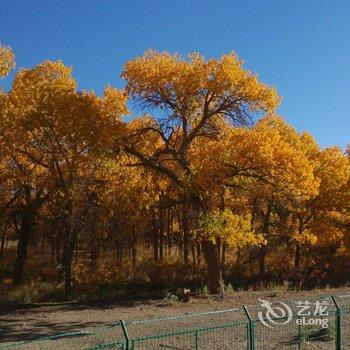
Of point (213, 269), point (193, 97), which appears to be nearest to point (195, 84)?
point (193, 97)

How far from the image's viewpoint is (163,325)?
16.1 meters

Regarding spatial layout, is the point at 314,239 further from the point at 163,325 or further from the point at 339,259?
the point at 163,325

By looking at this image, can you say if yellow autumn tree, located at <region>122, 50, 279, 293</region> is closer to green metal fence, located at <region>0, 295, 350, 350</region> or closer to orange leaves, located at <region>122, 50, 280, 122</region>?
orange leaves, located at <region>122, 50, 280, 122</region>

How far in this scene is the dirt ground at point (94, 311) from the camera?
639 inches

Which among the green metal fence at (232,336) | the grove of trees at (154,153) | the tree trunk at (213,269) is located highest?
the grove of trees at (154,153)

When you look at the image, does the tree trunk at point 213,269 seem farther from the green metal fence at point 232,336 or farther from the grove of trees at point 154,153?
the green metal fence at point 232,336

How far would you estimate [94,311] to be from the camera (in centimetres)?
1962

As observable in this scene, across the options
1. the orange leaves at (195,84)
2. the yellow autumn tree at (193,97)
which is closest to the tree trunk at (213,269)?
the yellow autumn tree at (193,97)

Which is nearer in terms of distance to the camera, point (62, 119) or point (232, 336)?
point (232, 336)

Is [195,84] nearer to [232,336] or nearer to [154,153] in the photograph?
[154,153]

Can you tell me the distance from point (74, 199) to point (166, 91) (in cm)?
673

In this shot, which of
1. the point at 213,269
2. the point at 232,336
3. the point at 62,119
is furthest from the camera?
the point at 213,269

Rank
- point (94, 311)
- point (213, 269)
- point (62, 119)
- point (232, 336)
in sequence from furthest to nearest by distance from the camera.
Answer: point (213, 269) < point (62, 119) < point (94, 311) < point (232, 336)

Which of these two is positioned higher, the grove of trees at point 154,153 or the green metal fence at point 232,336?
the grove of trees at point 154,153
